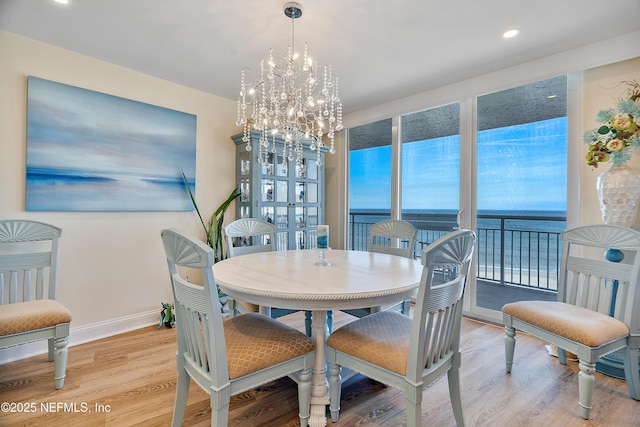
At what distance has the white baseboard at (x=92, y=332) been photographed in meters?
2.21

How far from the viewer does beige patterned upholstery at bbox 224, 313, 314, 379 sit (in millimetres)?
1260

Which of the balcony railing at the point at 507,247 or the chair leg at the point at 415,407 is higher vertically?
the balcony railing at the point at 507,247

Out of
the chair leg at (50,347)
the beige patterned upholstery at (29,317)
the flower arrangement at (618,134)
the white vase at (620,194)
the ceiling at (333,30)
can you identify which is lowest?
the chair leg at (50,347)

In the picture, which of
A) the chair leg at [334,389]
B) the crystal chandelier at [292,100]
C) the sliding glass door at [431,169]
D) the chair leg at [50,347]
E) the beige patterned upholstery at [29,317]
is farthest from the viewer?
the sliding glass door at [431,169]

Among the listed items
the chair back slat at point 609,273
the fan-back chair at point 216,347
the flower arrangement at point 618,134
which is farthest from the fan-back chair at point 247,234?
the flower arrangement at point 618,134

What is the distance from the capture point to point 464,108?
10.2 feet

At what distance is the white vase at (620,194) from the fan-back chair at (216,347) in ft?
7.54

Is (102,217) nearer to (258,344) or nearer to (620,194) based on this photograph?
(258,344)

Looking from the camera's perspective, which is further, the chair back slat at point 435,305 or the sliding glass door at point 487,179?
the sliding glass door at point 487,179

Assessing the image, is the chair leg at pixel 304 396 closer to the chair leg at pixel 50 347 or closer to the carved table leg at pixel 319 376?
the carved table leg at pixel 319 376

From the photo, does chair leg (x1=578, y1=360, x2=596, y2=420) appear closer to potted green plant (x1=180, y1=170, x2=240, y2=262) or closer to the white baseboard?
potted green plant (x1=180, y1=170, x2=240, y2=262)

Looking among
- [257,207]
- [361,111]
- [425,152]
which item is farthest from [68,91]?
[425,152]

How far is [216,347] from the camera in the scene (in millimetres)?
1169

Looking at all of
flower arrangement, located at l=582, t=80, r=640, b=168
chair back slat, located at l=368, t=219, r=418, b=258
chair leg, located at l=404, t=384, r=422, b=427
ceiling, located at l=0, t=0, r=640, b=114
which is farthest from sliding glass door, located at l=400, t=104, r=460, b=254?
chair leg, located at l=404, t=384, r=422, b=427
